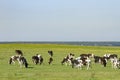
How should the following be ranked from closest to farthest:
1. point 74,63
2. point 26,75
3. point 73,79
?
point 73,79 < point 26,75 < point 74,63

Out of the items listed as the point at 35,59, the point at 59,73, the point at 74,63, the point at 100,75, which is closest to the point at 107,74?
the point at 100,75

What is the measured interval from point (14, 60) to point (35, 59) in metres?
2.63

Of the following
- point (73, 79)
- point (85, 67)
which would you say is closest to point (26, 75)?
point (73, 79)

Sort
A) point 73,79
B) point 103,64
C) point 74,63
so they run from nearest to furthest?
1. point 73,79
2. point 74,63
3. point 103,64

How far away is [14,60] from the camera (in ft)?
140

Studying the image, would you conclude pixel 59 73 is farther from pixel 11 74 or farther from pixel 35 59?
pixel 35 59

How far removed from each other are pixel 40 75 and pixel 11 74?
2.35 metres

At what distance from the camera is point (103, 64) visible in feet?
137

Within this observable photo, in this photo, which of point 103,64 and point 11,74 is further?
point 103,64

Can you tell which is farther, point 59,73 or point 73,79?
point 59,73

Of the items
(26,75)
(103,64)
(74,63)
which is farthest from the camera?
(103,64)

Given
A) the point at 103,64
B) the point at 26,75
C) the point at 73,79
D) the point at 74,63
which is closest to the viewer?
the point at 73,79

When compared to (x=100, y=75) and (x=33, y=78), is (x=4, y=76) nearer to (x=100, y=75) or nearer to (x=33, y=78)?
(x=33, y=78)

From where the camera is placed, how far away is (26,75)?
30.8 meters
